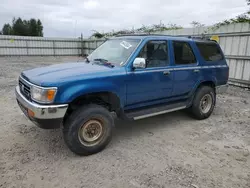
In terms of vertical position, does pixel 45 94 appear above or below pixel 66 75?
below

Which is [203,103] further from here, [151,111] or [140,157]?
[140,157]

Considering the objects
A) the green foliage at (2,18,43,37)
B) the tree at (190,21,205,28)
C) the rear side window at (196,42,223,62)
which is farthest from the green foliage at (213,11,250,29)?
the green foliage at (2,18,43,37)

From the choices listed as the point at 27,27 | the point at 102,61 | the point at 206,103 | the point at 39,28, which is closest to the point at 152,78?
the point at 102,61

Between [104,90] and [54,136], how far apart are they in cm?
149

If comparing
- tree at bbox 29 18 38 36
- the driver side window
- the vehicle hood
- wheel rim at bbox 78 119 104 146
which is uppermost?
tree at bbox 29 18 38 36

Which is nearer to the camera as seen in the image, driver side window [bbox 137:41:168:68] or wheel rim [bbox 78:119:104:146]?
wheel rim [bbox 78:119:104:146]

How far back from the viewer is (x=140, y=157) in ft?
10.6

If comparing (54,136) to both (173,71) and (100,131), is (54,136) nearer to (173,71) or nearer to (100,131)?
(100,131)

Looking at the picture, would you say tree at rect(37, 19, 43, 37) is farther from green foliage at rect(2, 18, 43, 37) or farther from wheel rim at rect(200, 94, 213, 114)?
wheel rim at rect(200, 94, 213, 114)

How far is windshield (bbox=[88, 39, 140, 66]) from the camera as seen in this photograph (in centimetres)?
369

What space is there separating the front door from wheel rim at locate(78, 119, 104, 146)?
0.66 metres

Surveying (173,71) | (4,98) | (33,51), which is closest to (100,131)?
(173,71)

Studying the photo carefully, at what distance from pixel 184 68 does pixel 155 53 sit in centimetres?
76

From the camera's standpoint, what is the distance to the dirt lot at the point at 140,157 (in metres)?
2.68
